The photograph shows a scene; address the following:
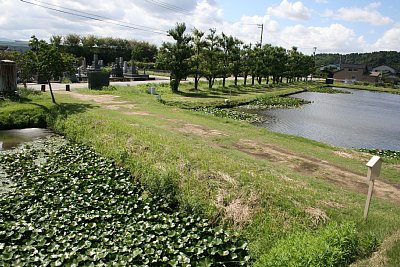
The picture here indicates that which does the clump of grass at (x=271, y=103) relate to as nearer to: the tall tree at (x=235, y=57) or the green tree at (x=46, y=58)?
the tall tree at (x=235, y=57)

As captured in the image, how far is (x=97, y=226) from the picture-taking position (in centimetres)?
824

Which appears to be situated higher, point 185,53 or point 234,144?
point 185,53

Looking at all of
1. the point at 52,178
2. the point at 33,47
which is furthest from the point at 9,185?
the point at 33,47

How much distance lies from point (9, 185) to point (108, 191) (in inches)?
126

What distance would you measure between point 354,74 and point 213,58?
80169 mm

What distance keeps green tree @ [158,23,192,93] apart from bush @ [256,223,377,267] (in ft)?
95.4

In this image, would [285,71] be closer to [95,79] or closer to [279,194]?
[95,79]

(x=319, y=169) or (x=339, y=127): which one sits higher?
(x=319, y=169)

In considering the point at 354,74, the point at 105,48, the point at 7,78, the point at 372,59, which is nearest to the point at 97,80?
the point at 7,78

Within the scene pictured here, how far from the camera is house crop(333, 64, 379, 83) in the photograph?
10306cm

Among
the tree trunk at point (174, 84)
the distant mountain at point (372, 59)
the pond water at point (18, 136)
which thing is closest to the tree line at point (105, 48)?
the tree trunk at point (174, 84)

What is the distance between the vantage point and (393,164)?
14.2m

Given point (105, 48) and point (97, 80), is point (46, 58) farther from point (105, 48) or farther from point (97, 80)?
point (105, 48)

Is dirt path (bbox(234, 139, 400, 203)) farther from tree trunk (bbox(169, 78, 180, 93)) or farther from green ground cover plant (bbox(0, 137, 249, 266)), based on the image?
tree trunk (bbox(169, 78, 180, 93))
